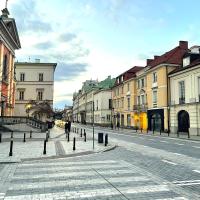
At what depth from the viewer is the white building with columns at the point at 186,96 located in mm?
34381

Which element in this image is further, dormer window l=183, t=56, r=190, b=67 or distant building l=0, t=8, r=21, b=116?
distant building l=0, t=8, r=21, b=116

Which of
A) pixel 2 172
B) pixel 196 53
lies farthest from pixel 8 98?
pixel 2 172

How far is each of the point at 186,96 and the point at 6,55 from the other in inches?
1074

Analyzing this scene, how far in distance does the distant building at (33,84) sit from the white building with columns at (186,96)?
102 ft

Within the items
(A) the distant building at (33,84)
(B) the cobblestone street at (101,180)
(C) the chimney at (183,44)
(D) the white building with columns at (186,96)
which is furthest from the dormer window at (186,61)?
(A) the distant building at (33,84)

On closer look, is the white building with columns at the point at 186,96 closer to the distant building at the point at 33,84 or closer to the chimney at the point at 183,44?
the chimney at the point at 183,44

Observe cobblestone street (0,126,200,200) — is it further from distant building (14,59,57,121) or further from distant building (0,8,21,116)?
distant building (14,59,57,121)

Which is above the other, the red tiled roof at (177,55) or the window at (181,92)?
the red tiled roof at (177,55)

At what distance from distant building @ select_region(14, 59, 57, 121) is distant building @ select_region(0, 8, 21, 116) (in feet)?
52.5

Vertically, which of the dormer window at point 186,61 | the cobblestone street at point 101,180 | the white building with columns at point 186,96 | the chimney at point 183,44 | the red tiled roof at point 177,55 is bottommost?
the cobblestone street at point 101,180

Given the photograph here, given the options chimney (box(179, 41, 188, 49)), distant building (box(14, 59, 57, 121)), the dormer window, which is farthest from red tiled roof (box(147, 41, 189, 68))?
distant building (box(14, 59, 57, 121))

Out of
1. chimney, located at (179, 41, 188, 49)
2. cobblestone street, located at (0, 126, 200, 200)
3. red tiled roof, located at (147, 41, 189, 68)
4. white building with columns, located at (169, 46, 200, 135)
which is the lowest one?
cobblestone street, located at (0, 126, 200, 200)

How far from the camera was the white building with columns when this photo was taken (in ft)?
113

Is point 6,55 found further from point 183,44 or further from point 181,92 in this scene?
point 183,44
